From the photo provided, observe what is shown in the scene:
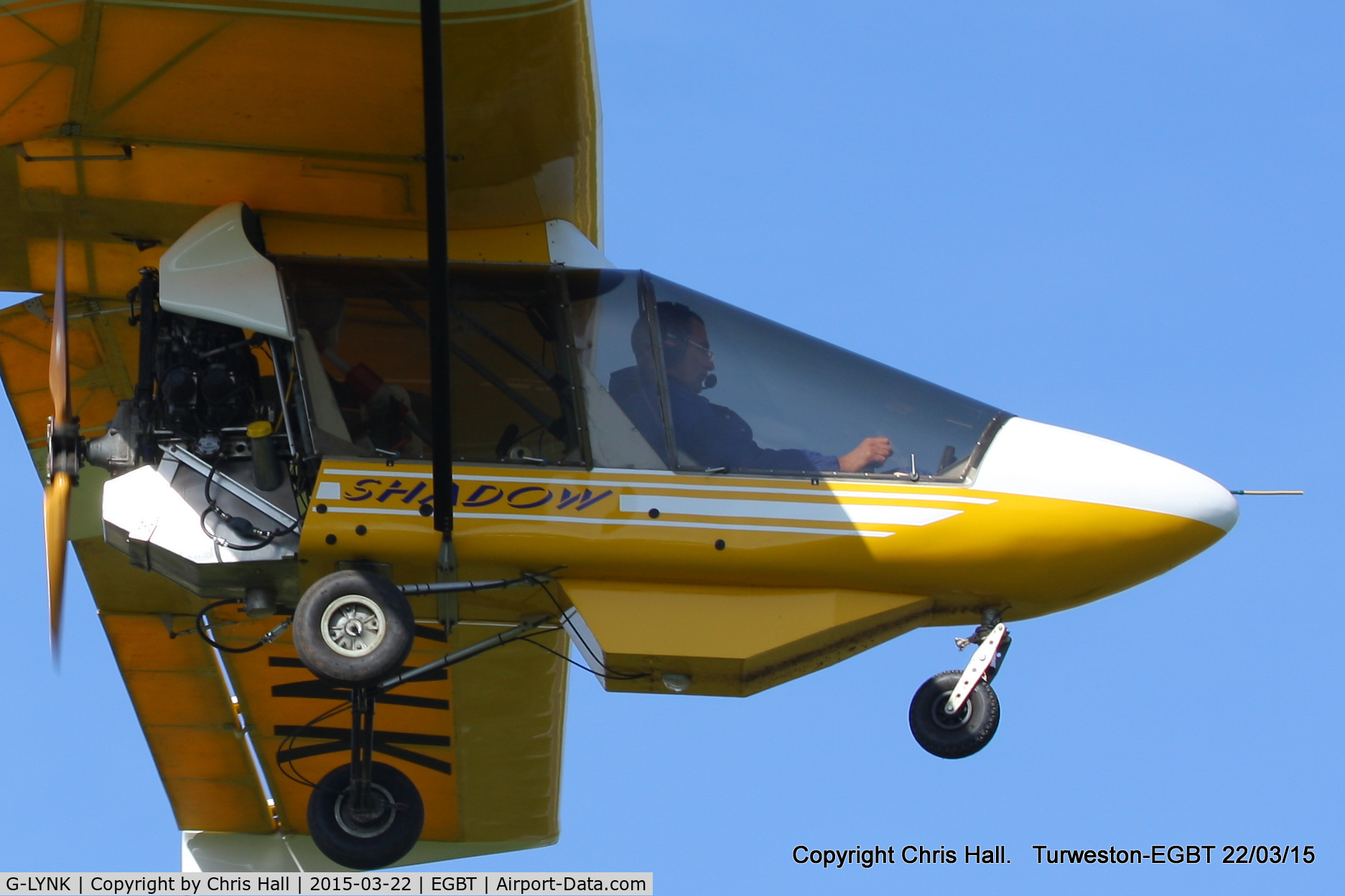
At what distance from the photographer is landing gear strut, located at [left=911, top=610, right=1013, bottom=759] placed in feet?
34.4

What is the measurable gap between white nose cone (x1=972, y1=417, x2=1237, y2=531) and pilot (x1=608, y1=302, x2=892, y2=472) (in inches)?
26.1

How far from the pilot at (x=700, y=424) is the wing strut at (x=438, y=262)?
43.0 inches

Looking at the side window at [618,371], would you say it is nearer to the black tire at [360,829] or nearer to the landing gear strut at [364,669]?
the landing gear strut at [364,669]

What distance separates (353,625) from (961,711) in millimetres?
3291

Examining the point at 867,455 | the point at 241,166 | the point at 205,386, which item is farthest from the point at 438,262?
the point at 867,455

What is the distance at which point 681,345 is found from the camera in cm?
1107

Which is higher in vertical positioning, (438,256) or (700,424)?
→ (438,256)

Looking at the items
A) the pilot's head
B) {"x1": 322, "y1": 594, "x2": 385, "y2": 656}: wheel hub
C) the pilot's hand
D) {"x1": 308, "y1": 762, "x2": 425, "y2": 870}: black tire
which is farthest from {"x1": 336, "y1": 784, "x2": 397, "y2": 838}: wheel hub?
the pilot's hand

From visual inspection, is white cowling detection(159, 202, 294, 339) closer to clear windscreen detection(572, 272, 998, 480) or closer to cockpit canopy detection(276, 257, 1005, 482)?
cockpit canopy detection(276, 257, 1005, 482)

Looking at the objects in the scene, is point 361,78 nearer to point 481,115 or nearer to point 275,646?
point 481,115

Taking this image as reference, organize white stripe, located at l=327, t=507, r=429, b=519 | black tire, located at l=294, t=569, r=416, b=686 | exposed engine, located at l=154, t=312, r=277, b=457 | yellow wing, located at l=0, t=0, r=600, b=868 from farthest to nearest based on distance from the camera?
exposed engine, located at l=154, t=312, r=277, b=457
white stripe, located at l=327, t=507, r=429, b=519
yellow wing, located at l=0, t=0, r=600, b=868
black tire, located at l=294, t=569, r=416, b=686

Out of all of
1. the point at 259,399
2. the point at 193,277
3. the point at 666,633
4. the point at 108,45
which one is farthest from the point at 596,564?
the point at 108,45

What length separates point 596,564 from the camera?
414 inches

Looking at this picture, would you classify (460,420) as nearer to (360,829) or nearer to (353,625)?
(353,625)
